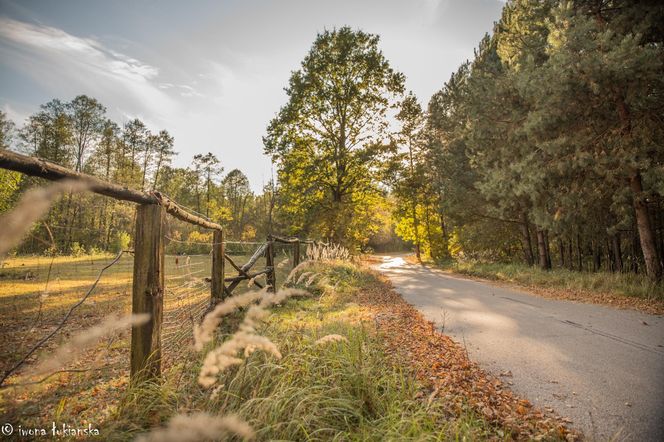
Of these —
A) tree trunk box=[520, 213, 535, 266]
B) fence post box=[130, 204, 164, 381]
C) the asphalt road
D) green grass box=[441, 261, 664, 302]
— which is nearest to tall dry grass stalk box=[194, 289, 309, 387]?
fence post box=[130, 204, 164, 381]

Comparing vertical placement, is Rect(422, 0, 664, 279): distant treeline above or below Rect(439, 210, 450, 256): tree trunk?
above

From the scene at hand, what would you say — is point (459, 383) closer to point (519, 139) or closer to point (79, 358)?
point (79, 358)

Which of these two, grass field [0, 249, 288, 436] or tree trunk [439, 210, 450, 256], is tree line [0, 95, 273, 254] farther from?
tree trunk [439, 210, 450, 256]

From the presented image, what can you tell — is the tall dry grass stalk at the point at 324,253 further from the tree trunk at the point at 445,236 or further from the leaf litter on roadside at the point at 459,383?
the tree trunk at the point at 445,236

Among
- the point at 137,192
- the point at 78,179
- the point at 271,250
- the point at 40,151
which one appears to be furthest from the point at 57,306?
the point at 40,151

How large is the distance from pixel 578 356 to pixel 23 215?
18.0 ft

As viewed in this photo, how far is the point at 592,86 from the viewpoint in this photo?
7.75 metres

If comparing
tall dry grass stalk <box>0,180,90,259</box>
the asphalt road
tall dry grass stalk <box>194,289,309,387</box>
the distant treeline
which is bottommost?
the asphalt road

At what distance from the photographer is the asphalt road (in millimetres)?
2553

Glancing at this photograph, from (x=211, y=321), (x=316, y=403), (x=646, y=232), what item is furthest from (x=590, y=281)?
(x=211, y=321)

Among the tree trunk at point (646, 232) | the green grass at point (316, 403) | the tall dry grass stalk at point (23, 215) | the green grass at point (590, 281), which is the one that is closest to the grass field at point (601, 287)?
the green grass at point (590, 281)

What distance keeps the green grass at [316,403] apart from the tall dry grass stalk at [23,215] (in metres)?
1.36

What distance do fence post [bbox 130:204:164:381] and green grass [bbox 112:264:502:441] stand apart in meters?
0.23

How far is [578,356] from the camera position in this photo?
3768mm
